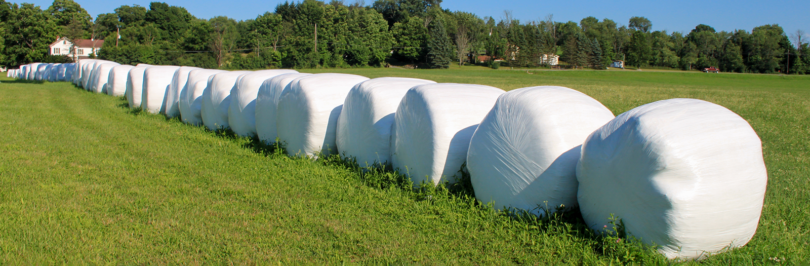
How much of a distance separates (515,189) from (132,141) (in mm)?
6976

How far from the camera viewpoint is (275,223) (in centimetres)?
427

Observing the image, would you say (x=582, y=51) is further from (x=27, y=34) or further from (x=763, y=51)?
(x=27, y=34)

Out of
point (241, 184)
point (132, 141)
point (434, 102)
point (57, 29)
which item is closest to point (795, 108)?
point (434, 102)

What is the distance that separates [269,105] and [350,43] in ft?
254

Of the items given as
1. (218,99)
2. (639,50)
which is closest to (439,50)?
(639,50)

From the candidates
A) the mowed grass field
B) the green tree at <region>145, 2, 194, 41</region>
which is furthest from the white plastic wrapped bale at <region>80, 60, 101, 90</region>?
the green tree at <region>145, 2, 194, 41</region>

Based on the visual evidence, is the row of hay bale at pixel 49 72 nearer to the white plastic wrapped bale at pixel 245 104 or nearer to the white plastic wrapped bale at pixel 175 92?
the white plastic wrapped bale at pixel 175 92

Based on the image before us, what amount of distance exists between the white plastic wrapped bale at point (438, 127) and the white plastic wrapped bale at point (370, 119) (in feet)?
1.48

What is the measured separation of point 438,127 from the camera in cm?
462

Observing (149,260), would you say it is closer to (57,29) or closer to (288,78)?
(288,78)

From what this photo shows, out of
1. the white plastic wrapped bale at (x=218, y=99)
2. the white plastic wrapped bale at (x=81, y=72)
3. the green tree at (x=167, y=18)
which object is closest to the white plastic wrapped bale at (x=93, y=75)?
the white plastic wrapped bale at (x=81, y=72)

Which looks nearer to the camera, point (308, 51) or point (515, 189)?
point (515, 189)

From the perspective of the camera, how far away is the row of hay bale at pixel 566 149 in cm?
294

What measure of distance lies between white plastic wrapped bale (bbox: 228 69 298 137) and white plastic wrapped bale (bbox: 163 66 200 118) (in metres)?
3.37
